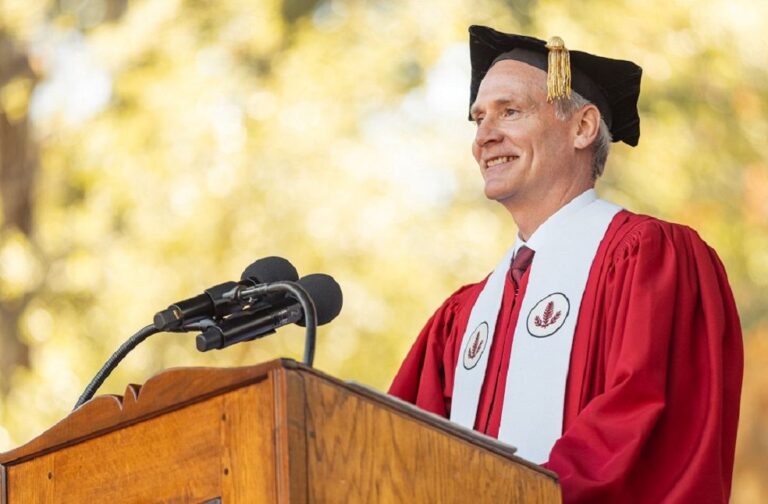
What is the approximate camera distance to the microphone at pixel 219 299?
8.68 feet

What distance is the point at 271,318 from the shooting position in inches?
107

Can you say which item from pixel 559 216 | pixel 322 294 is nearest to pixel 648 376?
pixel 322 294

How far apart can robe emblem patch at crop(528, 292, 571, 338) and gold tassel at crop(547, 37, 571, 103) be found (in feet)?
1.99

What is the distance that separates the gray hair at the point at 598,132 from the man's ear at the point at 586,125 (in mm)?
13

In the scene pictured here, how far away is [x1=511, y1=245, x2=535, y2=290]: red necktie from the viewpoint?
3914mm

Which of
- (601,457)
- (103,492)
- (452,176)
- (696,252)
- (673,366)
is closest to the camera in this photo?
(103,492)

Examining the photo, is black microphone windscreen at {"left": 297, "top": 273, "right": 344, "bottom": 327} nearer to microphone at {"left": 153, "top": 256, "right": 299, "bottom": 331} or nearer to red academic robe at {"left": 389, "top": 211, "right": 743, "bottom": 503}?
microphone at {"left": 153, "top": 256, "right": 299, "bottom": 331}

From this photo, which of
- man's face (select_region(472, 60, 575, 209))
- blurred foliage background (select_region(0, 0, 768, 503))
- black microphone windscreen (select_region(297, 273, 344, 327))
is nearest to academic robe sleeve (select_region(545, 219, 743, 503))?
man's face (select_region(472, 60, 575, 209))

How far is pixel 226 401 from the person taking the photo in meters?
2.36

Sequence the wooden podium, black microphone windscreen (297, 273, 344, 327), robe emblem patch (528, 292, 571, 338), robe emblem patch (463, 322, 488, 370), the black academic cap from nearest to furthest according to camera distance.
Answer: the wooden podium → black microphone windscreen (297, 273, 344, 327) → robe emblem patch (528, 292, 571, 338) → robe emblem patch (463, 322, 488, 370) → the black academic cap

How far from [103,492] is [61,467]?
152 mm

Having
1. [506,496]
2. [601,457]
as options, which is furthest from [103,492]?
[601,457]

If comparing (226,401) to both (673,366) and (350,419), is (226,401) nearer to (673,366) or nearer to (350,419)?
(350,419)

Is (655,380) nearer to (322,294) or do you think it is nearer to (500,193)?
(322,294)
